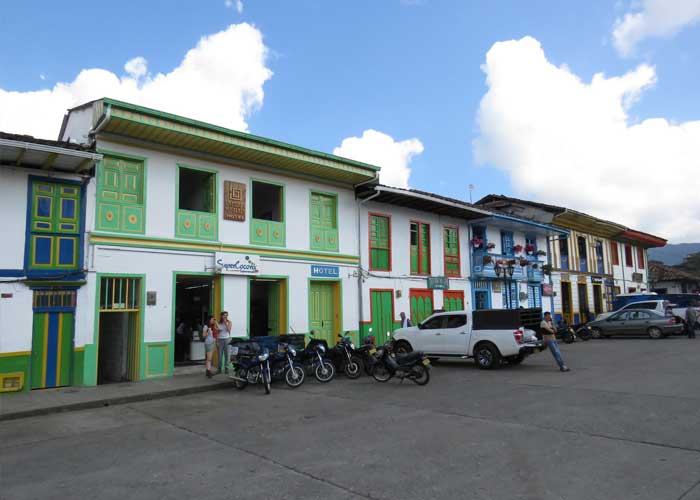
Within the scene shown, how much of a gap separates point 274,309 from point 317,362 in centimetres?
380

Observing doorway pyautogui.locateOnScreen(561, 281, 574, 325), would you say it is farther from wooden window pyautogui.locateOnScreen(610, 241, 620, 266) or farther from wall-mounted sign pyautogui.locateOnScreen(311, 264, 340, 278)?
wall-mounted sign pyautogui.locateOnScreen(311, 264, 340, 278)

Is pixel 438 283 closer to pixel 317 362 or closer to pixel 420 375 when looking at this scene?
pixel 420 375

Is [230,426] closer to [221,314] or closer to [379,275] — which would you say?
[221,314]

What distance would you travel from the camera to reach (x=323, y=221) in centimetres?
1691

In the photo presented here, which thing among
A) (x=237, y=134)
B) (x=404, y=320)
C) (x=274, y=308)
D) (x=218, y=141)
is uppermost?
(x=237, y=134)

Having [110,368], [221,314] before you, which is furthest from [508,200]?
[110,368]

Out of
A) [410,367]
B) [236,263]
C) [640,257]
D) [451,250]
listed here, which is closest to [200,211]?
[236,263]

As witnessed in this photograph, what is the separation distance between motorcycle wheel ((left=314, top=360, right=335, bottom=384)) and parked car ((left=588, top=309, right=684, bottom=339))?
59.1 ft

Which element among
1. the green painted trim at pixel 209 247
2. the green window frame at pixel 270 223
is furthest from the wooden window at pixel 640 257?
the green window frame at pixel 270 223

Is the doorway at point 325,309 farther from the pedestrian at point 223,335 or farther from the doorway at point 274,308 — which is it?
the pedestrian at point 223,335

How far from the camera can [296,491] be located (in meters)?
4.88

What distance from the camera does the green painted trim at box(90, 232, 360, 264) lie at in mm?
12031

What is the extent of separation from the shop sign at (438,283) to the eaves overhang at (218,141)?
552cm

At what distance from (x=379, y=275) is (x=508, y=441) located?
473 inches
